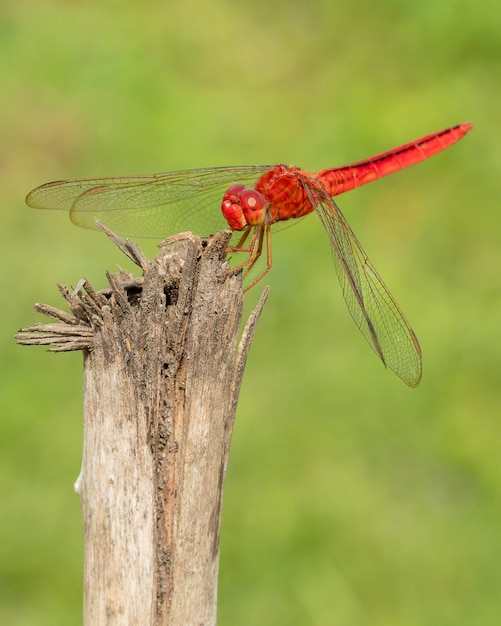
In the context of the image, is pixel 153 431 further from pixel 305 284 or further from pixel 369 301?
pixel 305 284

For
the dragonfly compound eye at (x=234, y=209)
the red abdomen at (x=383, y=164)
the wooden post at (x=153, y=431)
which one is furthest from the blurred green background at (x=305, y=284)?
the wooden post at (x=153, y=431)

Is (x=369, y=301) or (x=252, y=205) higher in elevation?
(x=252, y=205)

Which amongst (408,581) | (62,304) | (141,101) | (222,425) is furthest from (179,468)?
(141,101)

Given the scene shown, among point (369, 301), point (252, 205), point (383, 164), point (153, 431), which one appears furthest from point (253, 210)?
point (153, 431)

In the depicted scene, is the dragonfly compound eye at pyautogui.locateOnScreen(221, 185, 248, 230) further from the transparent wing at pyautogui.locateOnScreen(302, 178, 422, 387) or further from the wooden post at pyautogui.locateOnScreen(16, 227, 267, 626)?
the wooden post at pyautogui.locateOnScreen(16, 227, 267, 626)

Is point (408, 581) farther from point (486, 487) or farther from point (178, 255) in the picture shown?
point (178, 255)

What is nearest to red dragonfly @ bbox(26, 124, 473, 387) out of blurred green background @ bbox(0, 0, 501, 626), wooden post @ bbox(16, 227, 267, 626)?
wooden post @ bbox(16, 227, 267, 626)
